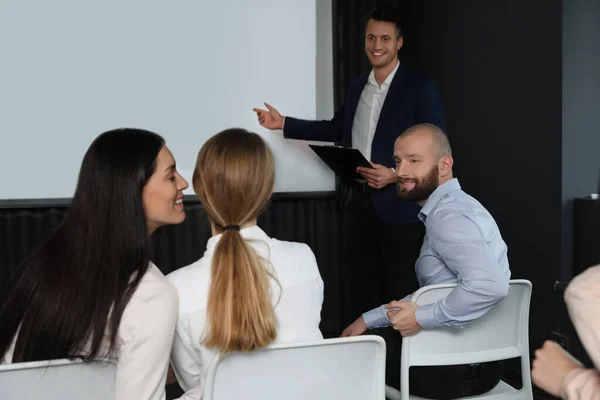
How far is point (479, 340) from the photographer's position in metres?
2.14

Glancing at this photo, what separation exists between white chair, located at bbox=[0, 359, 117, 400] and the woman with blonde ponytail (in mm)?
209

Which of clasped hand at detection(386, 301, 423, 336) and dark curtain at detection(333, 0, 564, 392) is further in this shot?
dark curtain at detection(333, 0, 564, 392)

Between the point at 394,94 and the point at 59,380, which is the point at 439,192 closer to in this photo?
the point at 394,94

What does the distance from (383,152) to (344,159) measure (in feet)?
0.74

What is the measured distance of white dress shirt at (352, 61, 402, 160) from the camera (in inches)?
144

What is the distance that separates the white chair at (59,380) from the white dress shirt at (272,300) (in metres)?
0.21

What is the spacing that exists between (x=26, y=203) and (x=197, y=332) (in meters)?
2.50

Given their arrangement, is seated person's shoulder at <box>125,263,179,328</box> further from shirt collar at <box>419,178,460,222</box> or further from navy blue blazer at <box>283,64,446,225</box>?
navy blue blazer at <box>283,64,446,225</box>

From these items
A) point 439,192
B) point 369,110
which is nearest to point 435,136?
point 439,192

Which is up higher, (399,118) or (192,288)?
(399,118)

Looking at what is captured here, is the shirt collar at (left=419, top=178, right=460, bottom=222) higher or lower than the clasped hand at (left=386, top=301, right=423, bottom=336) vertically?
higher

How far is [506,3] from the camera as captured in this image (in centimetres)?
382

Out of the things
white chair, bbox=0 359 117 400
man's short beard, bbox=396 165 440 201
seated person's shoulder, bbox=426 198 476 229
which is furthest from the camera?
man's short beard, bbox=396 165 440 201

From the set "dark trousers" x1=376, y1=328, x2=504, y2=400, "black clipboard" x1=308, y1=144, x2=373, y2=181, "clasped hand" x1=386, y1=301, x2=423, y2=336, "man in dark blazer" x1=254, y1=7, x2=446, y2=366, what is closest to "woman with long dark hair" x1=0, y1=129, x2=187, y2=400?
"clasped hand" x1=386, y1=301, x2=423, y2=336
